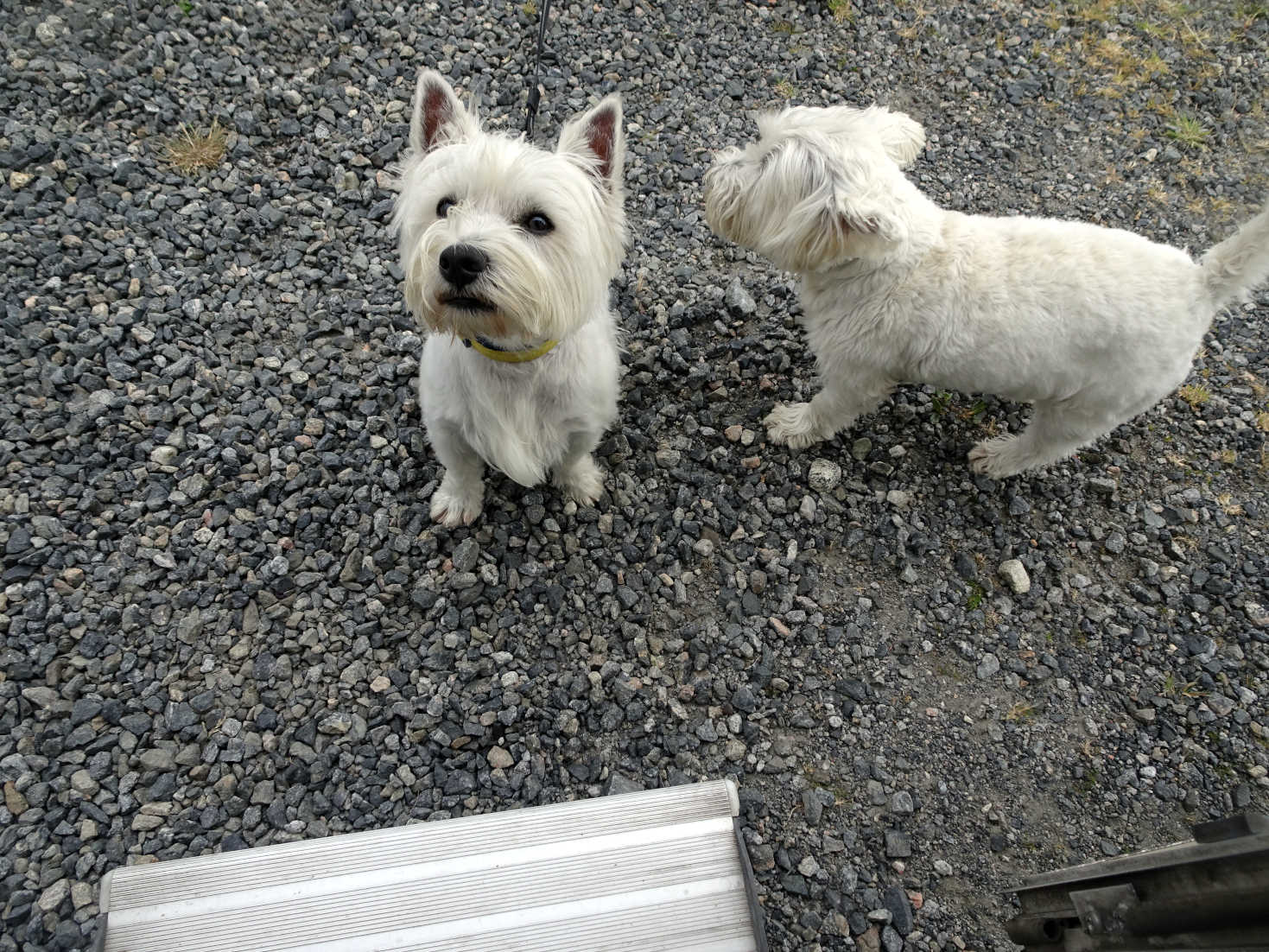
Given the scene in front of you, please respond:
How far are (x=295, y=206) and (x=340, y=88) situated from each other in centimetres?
117

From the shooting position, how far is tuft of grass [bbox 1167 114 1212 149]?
18.2 ft

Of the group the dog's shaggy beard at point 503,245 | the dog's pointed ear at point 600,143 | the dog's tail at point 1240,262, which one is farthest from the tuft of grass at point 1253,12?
the dog's shaggy beard at point 503,245

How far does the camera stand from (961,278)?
328cm

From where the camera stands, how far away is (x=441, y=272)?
236cm

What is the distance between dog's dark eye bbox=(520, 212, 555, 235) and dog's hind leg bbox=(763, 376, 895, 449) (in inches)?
73.5

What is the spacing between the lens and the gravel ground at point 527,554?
311cm

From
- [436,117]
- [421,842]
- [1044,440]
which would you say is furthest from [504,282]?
[1044,440]

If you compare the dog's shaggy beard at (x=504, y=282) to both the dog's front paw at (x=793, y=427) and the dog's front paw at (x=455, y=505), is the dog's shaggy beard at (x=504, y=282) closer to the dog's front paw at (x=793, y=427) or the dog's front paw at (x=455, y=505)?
the dog's front paw at (x=455, y=505)

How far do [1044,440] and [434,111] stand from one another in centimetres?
339

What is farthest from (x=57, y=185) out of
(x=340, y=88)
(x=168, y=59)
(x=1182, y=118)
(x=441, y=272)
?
(x=1182, y=118)

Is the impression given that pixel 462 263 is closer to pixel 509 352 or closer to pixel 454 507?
pixel 509 352

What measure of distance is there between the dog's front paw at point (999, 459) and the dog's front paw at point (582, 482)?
2.19 meters

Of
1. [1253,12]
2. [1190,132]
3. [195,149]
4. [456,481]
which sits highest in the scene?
[1253,12]

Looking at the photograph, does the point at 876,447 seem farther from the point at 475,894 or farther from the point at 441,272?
the point at 475,894
